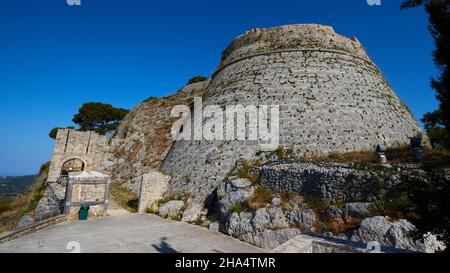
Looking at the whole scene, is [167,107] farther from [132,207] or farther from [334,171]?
[334,171]

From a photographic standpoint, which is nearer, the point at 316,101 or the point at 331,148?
the point at 331,148

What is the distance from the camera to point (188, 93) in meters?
32.7

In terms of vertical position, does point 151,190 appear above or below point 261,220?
above

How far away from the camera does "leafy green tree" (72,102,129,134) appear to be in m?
42.7

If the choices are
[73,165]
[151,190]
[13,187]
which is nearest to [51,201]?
[151,190]

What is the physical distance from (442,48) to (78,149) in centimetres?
3067

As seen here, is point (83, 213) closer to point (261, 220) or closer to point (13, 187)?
point (261, 220)

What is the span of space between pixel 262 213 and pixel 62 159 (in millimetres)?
25106

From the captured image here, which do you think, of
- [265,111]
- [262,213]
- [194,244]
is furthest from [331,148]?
[194,244]

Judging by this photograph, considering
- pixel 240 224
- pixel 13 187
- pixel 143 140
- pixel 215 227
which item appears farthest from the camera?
pixel 13 187

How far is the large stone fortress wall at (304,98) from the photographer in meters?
13.8

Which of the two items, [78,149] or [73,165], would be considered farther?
[73,165]

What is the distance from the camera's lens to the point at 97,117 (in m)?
43.4
